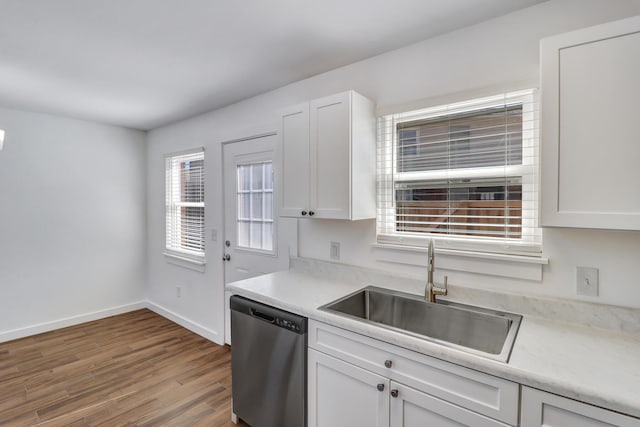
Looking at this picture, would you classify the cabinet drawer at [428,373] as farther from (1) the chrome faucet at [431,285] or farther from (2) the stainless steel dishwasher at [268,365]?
(1) the chrome faucet at [431,285]

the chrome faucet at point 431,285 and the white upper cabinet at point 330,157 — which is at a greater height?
the white upper cabinet at point 330,157

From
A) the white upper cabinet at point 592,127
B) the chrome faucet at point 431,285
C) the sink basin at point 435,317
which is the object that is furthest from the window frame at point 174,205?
the white upper cabinet at point 592,127

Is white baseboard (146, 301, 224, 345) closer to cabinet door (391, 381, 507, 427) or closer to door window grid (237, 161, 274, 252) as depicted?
door window grid (237, 161, 274, 252)

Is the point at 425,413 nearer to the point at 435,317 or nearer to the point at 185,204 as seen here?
the point at 435,317

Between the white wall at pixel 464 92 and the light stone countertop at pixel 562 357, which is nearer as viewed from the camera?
the light stone countertop at pixel 562 357

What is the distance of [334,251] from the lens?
238 cm

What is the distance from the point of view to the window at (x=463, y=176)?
166 centimetres

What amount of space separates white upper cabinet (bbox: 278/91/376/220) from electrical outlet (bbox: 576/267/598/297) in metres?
1.08

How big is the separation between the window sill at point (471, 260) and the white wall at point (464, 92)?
40 mm

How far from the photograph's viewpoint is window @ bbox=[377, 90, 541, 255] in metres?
1.66

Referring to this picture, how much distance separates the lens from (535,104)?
1607mm

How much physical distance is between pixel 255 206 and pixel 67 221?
7.80 feet

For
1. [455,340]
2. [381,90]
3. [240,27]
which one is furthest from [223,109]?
[455,340]

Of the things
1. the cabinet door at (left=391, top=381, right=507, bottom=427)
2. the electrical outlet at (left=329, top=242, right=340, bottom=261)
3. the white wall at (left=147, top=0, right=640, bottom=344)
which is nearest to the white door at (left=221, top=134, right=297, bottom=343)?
the white wall at (left=147, top=0, right=640, bottom=344)
